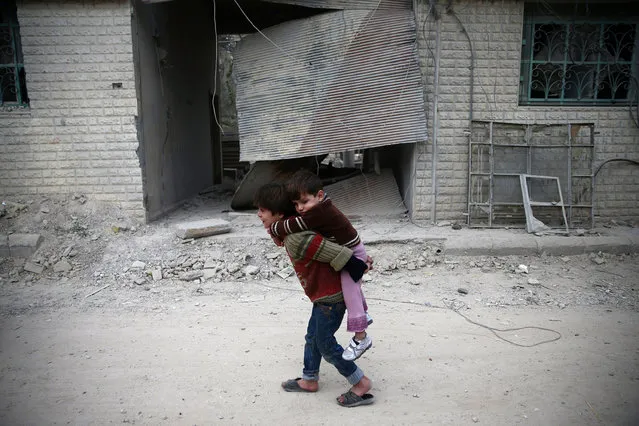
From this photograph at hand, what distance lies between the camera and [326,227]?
2.42 metres

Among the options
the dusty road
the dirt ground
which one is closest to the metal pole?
the dirt ground

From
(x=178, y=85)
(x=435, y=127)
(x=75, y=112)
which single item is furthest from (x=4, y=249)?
(x=435, y=127)

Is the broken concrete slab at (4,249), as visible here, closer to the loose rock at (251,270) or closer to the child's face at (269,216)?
the loose rock at (251,270)

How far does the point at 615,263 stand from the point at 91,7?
708cm

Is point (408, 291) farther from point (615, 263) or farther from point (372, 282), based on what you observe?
point (615, 263)

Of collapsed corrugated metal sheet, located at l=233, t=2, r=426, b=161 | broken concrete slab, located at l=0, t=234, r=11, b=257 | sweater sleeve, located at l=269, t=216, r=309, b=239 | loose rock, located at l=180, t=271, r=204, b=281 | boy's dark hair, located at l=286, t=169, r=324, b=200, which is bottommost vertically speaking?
loose rock, located at l=180, t=271, r=204, b=281

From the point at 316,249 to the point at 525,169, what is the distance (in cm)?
454

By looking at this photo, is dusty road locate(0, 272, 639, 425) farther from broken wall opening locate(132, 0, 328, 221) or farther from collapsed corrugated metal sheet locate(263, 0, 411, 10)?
collapsed corrugated metal sheet locate(263, 0, 411, 10)

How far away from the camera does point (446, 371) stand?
3.02 metres

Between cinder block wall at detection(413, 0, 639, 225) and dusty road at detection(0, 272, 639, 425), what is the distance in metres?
2.27

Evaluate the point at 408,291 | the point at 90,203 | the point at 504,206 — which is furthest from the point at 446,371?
the point at 90,203

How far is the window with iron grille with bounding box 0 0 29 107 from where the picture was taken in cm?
577

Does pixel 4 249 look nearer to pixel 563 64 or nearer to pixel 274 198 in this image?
pixel 274 198

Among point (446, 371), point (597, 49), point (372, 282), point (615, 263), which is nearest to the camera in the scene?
point (446, 371)
